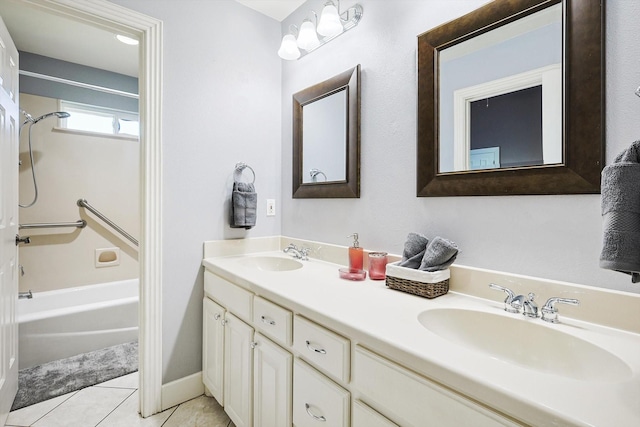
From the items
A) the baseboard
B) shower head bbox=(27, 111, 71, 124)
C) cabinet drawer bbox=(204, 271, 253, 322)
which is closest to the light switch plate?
cabinet drawer bbox=(204, 271, 253, 322)

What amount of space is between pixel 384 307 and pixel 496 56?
3.17ft

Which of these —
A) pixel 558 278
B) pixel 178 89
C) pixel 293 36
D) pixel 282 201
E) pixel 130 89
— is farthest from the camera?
pixel 130 89

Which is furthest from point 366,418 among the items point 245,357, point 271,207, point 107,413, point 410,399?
point 107,413

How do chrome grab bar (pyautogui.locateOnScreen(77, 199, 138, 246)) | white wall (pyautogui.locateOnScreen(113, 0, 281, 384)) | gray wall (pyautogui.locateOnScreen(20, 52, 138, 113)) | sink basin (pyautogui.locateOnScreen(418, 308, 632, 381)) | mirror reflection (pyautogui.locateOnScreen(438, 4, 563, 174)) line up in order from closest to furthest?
1. sink basin (pyautogui.locateOnScreen(418, 308, 632, 381))
2. mirror reflection (pyautogui.locateOnScreen(438, 4, 563, 174))
3. white wall (pyautogui.locateOnScreen(113, 0, 281, 384))
4. gray wall (pyautogui.locateOnScreen(20, 52, 138, 113))
5. chrome grab bar (pyautogui.locateOnScreen(77, 199, 138, 246))

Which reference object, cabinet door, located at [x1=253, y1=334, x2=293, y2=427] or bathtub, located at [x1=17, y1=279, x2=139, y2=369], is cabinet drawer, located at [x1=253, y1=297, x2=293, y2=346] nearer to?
cabinet door, located at [x1=253, y1=334, x2=293, y2=427]

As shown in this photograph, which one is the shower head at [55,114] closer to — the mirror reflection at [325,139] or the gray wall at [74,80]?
the gray wall at [74,80]

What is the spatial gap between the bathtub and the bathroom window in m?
1.46

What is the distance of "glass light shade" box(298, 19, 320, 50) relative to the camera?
1700mm

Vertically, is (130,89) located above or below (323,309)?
above

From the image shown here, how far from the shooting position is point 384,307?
1018 mm

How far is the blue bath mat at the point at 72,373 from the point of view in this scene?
1.82m

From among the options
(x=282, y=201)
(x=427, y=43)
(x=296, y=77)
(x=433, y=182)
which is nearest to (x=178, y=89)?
(x=296, y=77)

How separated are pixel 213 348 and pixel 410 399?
125cm

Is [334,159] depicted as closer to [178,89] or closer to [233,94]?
[233,94]
